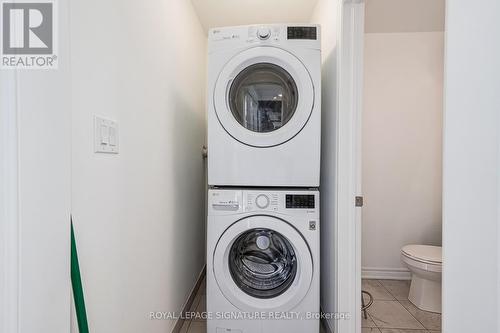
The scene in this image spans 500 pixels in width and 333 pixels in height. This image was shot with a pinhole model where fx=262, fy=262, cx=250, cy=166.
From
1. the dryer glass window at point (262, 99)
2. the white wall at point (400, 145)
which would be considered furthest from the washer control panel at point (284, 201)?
the white wall at point (400, 145)

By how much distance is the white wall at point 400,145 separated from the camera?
2.54 metres

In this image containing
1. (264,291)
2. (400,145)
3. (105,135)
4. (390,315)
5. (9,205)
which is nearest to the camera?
(9,205)

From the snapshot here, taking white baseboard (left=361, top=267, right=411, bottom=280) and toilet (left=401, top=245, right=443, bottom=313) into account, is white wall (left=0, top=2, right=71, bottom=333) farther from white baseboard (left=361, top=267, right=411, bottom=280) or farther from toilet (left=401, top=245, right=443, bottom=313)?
white baseboard (left=361, top=267, right=411, bottom=280)

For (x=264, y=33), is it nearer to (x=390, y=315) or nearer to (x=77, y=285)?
(x=77, y=285)

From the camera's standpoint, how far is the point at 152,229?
1341mm

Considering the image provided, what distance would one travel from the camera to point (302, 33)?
4.98 feet

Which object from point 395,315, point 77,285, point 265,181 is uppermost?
point 265,181

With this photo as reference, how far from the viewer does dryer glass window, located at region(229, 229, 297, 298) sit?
62.9 inches

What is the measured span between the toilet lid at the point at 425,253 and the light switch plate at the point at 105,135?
2.21 meters

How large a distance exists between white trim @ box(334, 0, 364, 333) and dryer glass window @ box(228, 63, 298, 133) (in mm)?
323
